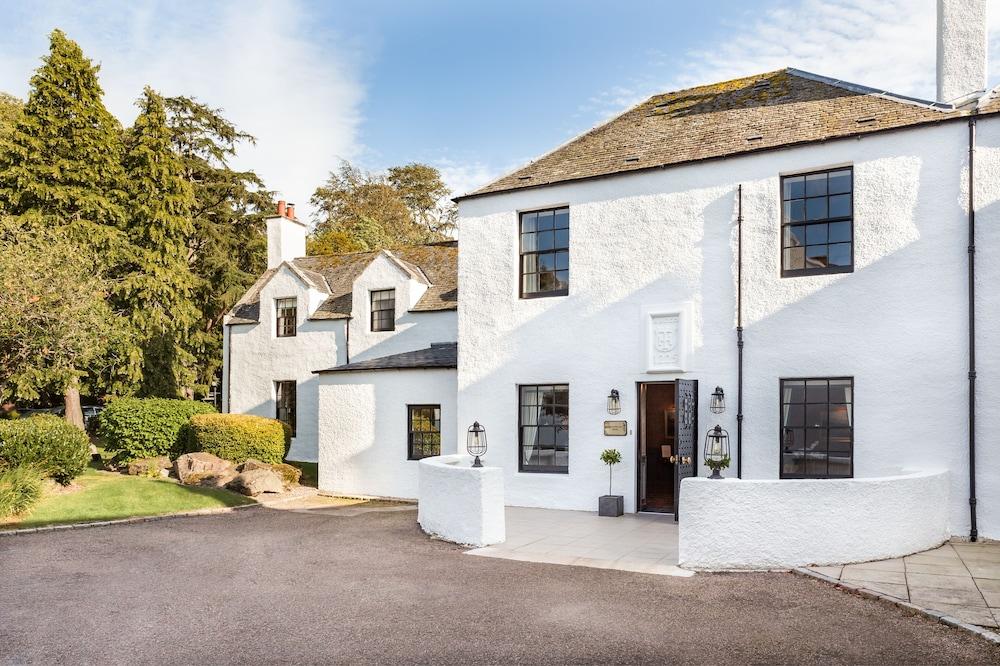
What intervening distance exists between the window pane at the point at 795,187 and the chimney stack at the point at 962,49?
2.63m

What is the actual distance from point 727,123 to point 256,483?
43.1ft

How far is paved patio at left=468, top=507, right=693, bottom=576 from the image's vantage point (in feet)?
32.9

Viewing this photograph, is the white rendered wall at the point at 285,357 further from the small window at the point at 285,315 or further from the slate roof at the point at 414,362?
the slate roof at the point at 414,362

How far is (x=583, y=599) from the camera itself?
824 cm

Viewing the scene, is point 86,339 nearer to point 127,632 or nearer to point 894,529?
point 127,632

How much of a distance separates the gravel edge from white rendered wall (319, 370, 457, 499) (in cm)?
921

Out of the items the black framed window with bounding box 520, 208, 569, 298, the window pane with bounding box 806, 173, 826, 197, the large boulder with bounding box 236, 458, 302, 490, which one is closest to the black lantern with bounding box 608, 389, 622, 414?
the black framed window with bounding box 520, 208, 569, 298

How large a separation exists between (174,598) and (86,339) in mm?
12317

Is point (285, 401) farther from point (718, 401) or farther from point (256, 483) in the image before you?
point (718, 401)

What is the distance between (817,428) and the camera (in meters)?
12.5

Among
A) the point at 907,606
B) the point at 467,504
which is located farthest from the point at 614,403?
the point at 907,606

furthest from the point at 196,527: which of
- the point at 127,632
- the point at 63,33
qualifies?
the point at 63,33

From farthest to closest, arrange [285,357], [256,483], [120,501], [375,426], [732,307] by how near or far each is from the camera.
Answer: [285,357] → [375,426] → [256,483] → [120,501] → [732,307]

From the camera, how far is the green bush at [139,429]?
67.7 ft
